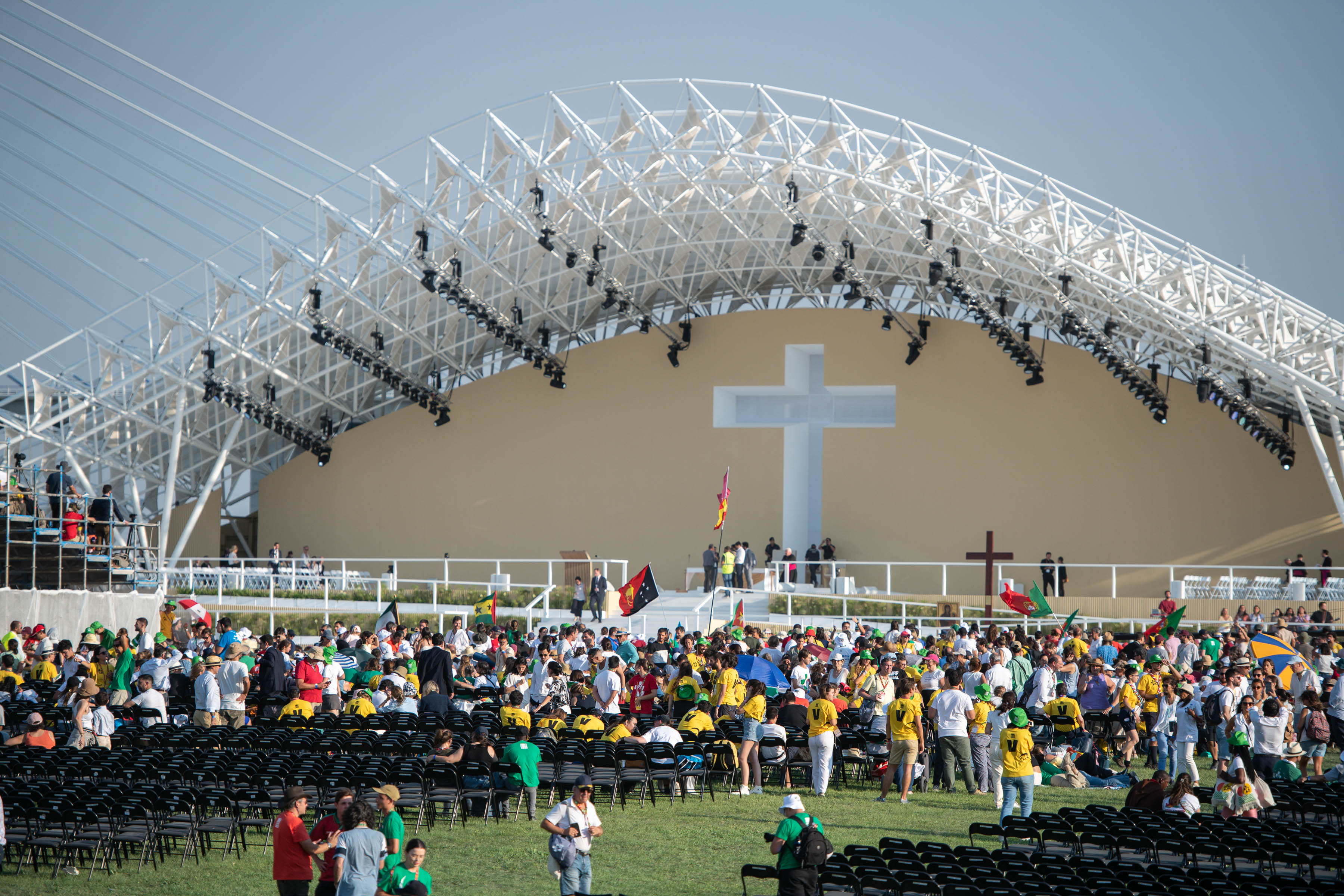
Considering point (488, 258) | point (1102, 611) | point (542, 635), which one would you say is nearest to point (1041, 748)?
point (542, 635)

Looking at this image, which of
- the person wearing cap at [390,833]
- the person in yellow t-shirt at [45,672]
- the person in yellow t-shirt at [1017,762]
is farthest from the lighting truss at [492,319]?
the person wearing cap at [390,833]

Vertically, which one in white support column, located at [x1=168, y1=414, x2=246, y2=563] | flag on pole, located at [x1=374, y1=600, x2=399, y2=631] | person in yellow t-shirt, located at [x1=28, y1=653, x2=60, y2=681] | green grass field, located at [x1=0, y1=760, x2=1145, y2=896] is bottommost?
green grass field, located at [x1=0, y1=760, x2=1145, y2=896]

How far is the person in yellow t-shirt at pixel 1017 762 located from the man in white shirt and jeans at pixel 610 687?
5.07 meters

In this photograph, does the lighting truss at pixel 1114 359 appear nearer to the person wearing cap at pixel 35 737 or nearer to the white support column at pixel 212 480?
the white support column at pixel 212 480

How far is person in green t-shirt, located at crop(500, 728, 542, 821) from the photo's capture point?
37.9ft

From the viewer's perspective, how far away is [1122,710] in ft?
49.8

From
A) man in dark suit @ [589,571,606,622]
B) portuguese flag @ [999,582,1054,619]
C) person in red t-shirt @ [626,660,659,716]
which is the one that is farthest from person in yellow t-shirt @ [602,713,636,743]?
man in dark suit @ [589,571,606,622]

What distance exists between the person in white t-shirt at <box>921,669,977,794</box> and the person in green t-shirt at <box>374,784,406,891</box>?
→ 20.9ft

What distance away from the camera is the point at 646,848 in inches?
426

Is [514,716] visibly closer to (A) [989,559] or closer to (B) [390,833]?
(B) [390,833]

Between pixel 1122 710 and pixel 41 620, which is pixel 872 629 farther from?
pixel 41 620

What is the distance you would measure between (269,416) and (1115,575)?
73.1ft

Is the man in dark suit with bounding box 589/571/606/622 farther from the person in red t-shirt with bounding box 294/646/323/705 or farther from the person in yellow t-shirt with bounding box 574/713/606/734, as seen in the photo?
the person in yellow t-shirt with bounding box 574/713/606/734

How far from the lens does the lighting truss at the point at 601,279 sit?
1182 inches
